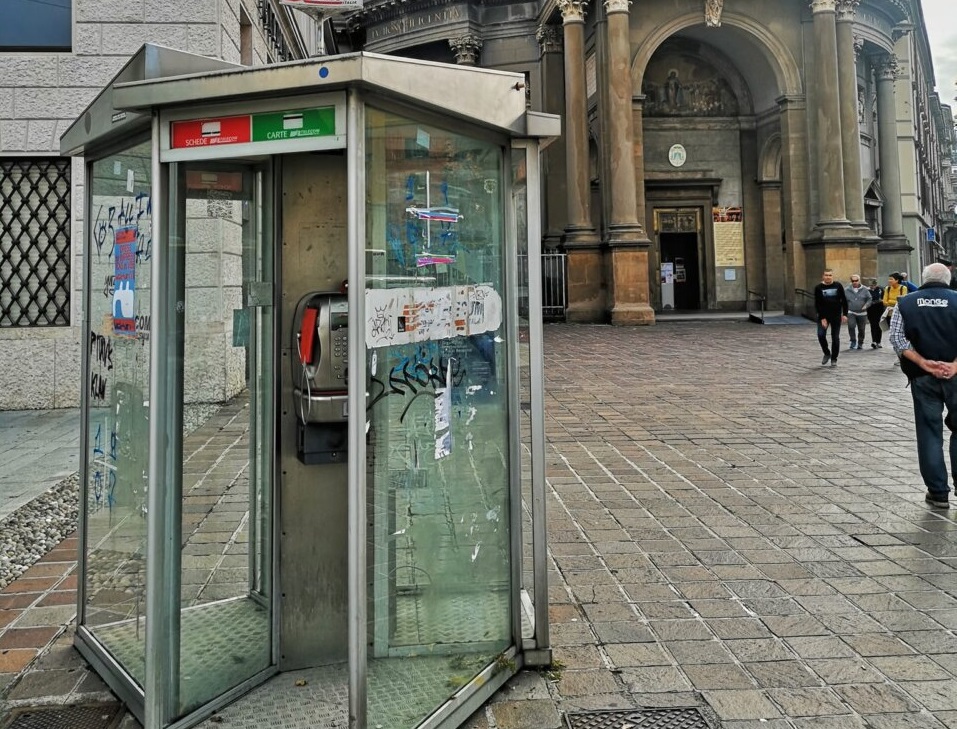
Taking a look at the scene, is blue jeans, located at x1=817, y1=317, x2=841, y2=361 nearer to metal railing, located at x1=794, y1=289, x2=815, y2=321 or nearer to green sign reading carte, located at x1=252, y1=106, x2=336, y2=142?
metal railing, located at x1=794, y1=289, x2=815, y2=321

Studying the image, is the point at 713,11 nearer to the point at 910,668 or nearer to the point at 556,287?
the point at 556,287

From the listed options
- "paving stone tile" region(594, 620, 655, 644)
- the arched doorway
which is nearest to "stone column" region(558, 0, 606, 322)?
the arched doorway

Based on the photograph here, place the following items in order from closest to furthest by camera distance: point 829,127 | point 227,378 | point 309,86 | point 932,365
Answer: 1. point 309,86
2. point 227,378
3. point 932,365
4. point 829,127

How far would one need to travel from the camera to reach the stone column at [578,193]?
2470cm

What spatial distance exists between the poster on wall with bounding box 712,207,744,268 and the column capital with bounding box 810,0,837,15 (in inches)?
264

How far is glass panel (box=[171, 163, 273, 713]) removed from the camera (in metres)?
3.35

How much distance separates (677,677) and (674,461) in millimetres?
4303

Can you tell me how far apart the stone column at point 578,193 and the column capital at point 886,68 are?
12335 mm

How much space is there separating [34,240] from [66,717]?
8793mm

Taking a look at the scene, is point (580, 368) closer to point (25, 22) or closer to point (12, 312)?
point (12, 312)

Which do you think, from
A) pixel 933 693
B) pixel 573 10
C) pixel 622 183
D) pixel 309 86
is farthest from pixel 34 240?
pixel 573 10

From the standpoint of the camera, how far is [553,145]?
28.0 metres

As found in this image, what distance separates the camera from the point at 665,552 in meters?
5.19

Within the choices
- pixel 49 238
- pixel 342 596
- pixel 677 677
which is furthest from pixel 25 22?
pixel 677 677
